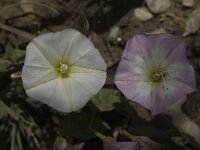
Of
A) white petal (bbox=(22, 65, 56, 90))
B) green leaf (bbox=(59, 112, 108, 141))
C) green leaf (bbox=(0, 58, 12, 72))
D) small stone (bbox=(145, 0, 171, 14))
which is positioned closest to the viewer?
white petal (bbox=(22, 65, 56, 90))

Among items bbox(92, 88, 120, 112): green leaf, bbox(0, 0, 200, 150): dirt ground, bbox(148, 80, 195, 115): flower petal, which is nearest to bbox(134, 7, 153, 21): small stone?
bbox(0, 0, 200, 150): dirt ground

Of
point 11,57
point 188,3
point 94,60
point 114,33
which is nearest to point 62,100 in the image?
point 94,60

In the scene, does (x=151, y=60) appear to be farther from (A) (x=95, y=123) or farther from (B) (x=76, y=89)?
(A) (x=95, y=123)

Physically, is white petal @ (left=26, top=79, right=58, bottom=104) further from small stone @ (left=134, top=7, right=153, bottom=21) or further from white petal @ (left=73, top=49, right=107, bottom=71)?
small stone @ (left=134, top=7, right=153, bottom=21)

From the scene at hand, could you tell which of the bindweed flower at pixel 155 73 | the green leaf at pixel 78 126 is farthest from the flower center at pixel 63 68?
the green leaf at pixel 78 126

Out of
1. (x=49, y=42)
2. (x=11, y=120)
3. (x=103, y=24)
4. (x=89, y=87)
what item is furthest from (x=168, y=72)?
(x=11, y=120)

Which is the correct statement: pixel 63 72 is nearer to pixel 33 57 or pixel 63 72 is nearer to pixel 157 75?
pixel 33 57
